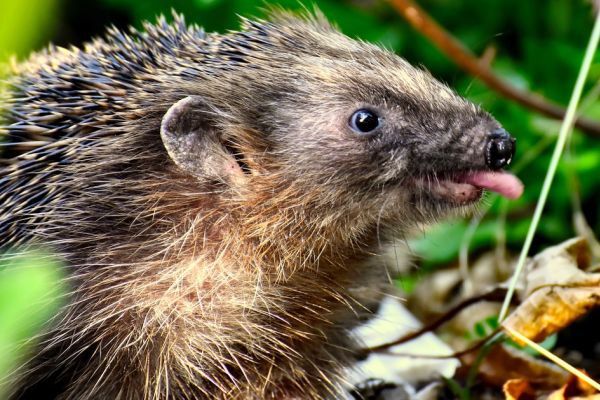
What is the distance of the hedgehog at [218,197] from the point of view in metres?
3.65

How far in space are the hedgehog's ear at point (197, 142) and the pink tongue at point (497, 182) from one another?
0.96 meters

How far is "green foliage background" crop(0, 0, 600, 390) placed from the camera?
Result: 20.4 ft

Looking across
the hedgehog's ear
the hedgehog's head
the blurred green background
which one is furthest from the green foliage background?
the hedgehog's ear

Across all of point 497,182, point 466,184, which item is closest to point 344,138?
point 466,184

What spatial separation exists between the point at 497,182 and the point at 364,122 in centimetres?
59

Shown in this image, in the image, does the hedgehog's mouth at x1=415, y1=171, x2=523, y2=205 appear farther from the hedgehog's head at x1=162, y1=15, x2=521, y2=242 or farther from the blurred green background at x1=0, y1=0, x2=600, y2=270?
the blurred green background at x1=0, y1=0, x2=600, y2=270

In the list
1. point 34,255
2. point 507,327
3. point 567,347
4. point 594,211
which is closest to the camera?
point 34,255

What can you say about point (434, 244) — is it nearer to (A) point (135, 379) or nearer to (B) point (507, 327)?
(B) point (507, 327)

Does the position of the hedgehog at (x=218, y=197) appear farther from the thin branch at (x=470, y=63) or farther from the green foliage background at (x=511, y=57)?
the thin branch at (x=470, y=63)

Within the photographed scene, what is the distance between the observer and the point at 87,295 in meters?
3.65

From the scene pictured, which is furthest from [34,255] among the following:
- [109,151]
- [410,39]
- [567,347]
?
[410,39]

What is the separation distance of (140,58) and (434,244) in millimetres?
2634

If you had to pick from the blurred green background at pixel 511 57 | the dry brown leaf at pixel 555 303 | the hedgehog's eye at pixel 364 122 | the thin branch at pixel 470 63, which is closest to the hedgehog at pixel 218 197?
the hedgehog's eye at pixel 364 122

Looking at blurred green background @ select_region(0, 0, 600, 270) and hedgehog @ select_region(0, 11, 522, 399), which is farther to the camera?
blurred green background @ select_region(0, 0, 600, 270)
